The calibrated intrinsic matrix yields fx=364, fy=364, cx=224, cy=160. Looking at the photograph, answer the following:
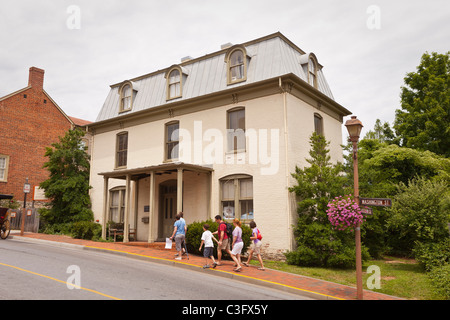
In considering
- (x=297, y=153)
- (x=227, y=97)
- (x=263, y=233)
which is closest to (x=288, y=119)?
(x=297, y=153)

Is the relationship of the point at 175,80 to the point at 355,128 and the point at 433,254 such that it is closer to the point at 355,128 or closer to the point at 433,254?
the point at 355,128

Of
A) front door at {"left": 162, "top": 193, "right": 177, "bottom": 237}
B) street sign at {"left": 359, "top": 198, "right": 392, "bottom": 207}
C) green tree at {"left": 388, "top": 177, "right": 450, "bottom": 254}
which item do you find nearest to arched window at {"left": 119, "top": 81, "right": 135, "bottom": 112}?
front door at {"left": 162, "top": 193, "right": 177, "bottom": 237}

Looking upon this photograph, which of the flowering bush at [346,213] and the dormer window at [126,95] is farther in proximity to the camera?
the dormer window at [126,95]

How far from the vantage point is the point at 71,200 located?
834 inches

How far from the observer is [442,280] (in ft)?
31.9

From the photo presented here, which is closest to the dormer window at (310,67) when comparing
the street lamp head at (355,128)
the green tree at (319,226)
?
the green tree at (319,226)

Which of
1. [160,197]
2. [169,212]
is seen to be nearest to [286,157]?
[169,212]

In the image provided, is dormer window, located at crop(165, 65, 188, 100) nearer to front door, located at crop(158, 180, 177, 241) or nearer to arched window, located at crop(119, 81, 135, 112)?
arched window, located at crop(119, 81, 135, 112)

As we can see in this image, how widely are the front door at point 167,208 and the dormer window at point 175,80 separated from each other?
4574mm

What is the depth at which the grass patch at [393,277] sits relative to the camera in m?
9.70

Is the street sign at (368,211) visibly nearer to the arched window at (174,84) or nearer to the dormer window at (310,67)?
the dormer window at (310,67)

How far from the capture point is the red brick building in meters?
27.3
